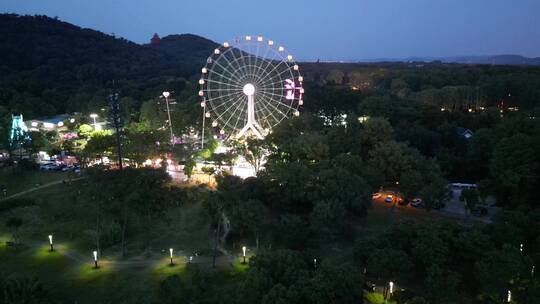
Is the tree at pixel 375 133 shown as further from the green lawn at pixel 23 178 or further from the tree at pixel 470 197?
the green lawn at pixel 23 178

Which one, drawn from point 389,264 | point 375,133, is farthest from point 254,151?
point 389,264

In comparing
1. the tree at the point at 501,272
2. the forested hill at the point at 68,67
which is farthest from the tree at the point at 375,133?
the forested hill at the point at 68,67

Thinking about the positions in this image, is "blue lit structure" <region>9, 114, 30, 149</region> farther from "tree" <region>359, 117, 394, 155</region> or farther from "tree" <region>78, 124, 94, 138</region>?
"tree" <region>359, 117, 394, 155</region>

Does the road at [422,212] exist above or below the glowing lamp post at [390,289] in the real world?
above

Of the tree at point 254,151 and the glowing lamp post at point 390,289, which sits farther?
the tree at point 254,151

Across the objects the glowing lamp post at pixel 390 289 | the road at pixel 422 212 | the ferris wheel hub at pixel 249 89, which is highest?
the ferris wheel hub at pixel 249 89

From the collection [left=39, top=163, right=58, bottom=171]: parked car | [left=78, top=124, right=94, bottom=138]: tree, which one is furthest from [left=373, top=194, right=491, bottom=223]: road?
[left=78, top=124, right=94, bottom=138]: tree

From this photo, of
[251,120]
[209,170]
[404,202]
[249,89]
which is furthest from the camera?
→ [251,120]

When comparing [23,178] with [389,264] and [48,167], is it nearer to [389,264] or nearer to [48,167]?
[48,167]

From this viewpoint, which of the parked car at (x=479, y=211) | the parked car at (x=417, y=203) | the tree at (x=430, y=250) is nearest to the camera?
the tree at (x=430, y=250)
